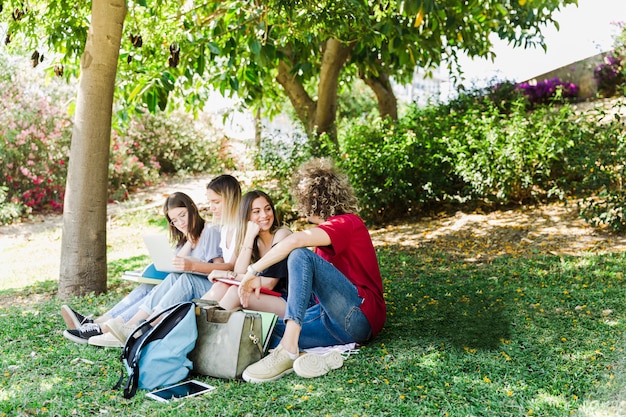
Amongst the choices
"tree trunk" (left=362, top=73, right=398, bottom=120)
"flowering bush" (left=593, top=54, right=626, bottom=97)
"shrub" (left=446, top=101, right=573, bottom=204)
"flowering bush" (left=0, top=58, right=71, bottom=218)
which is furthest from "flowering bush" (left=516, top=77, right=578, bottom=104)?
"flowering bush" (left=0, top=58, right=71, bottom=218)

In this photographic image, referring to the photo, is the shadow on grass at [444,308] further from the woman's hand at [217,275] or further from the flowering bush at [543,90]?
the flowering bush at [543,90]

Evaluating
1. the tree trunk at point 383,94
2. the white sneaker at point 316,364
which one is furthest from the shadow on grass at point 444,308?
the tree trunk at point 383,94

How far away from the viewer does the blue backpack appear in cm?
353

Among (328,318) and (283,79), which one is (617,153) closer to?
(328,318)

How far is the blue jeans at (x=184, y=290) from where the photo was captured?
4.17 m

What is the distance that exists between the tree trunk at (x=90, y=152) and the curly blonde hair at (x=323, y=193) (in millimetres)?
2474

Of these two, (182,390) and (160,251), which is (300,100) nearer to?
(160,251)

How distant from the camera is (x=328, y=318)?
12.9ft

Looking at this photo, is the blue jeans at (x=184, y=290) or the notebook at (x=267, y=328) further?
the blue jeans at (x=184, y=290)

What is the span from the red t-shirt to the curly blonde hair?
0.07 m

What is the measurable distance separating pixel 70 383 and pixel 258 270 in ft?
4.04

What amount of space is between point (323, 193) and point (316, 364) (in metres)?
1.04

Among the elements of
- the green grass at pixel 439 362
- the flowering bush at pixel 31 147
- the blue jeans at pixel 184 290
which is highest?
the flowering bush at pixel 31 147

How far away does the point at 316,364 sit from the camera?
3.64 m
